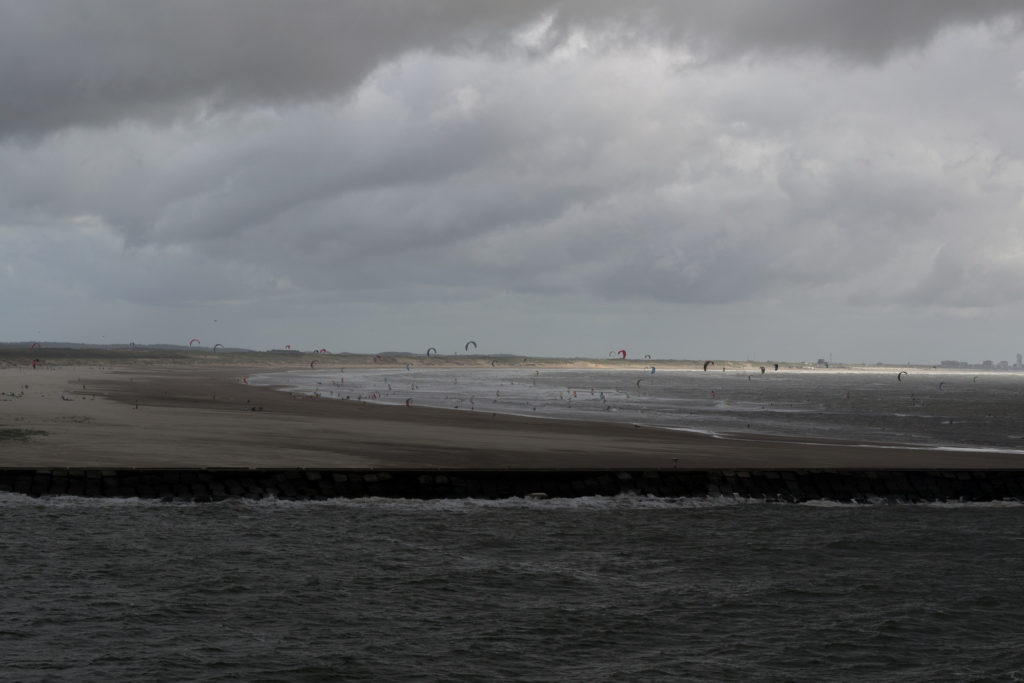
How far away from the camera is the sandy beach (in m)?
41.8

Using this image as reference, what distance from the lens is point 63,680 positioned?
16.3 metres

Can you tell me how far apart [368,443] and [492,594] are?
94.4 ft

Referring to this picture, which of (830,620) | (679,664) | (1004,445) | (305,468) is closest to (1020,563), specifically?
(830,620)

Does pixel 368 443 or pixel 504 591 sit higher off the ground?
pixel 368 443

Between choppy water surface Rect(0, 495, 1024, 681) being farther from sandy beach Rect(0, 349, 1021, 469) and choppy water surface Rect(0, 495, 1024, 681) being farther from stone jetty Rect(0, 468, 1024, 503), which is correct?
sandy beach Rect(0, 349, 1021, 469)

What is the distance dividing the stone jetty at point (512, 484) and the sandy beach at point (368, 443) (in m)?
2.58

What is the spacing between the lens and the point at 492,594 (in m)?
22.8

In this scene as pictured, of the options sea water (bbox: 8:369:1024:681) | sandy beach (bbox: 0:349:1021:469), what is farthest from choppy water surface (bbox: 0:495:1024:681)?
sandy beach (bbox: 0:349:1021:469)

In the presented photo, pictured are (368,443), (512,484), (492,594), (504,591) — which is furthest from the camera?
(368,443)

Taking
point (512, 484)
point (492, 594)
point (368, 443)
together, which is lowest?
point (492, 594)

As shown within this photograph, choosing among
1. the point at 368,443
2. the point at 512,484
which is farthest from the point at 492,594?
the point at 368,443

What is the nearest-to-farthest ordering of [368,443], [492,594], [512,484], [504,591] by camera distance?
[492,594]
[504,591]
[512,484]
[368,443]

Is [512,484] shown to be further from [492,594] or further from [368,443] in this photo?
[368,443]

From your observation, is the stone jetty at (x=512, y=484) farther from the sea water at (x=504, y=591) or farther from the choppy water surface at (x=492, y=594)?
the choppy water surface at (x=492, y=594)
